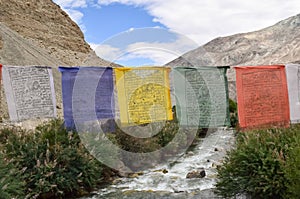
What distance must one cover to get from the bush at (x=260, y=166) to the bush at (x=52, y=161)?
9.28ft

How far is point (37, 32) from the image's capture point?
41.5 meters

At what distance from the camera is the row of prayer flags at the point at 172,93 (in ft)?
28.0

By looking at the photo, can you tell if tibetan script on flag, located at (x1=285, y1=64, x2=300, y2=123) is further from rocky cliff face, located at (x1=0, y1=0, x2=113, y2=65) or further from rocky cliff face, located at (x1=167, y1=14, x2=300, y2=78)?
rocky cliff face, located at (x1=167, y1=14, x2=300, y2=78)

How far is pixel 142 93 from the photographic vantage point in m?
8.89

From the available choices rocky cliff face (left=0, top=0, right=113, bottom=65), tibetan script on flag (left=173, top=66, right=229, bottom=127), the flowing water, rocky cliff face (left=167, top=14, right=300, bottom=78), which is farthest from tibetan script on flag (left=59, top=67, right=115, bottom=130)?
rocky cliff face (left=167, top=14, right=300, bottom=78)

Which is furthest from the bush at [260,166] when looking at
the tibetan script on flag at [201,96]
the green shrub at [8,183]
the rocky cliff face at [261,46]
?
the rocky cliff face at [261,46]

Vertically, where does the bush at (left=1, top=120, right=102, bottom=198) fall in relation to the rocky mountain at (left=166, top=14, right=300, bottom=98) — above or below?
below

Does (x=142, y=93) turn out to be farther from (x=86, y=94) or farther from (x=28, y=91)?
(x=28, y=91)

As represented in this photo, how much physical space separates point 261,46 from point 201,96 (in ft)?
230

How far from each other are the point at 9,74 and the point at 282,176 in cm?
520

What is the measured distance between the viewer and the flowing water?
884 cm

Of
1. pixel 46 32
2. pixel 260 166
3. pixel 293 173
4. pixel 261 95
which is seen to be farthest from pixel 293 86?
pixel 46 32

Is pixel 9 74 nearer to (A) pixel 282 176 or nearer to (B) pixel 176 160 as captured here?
(A) pixel 282 176

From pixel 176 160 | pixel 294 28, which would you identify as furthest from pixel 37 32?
pixel 294 28
